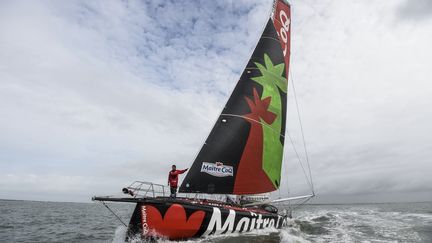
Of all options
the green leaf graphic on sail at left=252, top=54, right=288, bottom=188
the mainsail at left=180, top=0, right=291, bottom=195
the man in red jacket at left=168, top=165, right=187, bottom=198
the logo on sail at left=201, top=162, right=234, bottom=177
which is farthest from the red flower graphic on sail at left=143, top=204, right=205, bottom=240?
the green leaf graphic on sail at left=252, top=54, right=288, bottom=188

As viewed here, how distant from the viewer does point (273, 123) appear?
16953 millimetres

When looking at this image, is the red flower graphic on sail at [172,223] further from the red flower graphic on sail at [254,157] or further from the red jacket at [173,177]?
the red flower graphic on sail at [254,157]

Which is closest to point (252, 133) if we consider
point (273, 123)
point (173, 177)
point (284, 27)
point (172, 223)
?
point (273, 123)

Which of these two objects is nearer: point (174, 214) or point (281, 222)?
point (174, 214)

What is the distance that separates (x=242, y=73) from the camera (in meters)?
16.4

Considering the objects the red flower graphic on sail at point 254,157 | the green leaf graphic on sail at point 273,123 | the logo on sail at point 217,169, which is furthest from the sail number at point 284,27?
the logo on sail at point 217,169

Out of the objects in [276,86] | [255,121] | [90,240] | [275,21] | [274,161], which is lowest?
[90,240]

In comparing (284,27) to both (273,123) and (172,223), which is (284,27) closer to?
(273,123)

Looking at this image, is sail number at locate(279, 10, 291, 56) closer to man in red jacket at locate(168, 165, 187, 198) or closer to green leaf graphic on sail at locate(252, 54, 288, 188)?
green leaf graphic on sail at locate(252, 54, 288, 188)

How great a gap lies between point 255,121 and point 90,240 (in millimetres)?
9025

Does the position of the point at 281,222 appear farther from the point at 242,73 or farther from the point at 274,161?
the point at 242,73

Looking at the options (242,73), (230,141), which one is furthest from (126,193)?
(242,73)

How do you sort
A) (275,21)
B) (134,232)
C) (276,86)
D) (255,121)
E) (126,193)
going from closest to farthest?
(134,232)
(126,193)
(255,121)
(276,86)
(275,21)

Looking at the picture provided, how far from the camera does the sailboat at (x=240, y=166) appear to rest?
36.3 ft
